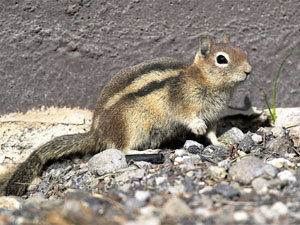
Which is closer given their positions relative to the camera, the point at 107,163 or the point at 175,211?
the point at 175,211

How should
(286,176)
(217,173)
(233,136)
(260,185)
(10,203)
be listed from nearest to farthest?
1. (260,185)
2. (286,176)
3. (217,173)
4. (10,203)
5. (233,136)

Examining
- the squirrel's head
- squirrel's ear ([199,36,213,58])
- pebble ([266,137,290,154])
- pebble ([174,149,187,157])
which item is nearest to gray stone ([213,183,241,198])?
pebble ([174,149,187,157])

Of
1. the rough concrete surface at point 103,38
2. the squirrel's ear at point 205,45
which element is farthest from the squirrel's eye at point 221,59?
the rough concrete surface at point 103,38

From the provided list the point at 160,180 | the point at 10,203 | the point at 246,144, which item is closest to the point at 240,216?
the point at 160,180

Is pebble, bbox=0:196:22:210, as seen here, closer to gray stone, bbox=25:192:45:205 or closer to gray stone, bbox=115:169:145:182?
gray stone, bbox=25:192:45:205

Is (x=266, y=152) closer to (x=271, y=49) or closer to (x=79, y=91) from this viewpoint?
(x=271, y=49)

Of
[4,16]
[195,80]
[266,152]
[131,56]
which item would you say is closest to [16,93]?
[4,16]

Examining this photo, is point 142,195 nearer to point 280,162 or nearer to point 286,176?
point 286,176
